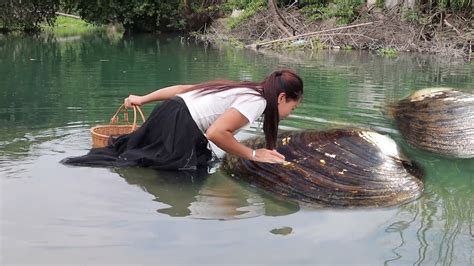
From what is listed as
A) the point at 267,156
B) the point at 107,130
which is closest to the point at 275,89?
the point at 267,156

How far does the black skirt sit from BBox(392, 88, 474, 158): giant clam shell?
81.3 inches

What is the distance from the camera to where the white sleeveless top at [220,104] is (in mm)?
3697

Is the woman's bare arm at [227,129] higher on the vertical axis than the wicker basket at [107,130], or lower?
higher

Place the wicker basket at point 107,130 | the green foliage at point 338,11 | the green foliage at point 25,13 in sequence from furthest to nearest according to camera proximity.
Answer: the green foliage at point 25,13
the green foliage at point 338,11
the wicker basket at point 107,130

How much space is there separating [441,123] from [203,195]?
2497 millimetres

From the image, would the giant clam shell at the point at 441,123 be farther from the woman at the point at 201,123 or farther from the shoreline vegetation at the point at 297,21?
the shoreline vegetation at the point at 297,21

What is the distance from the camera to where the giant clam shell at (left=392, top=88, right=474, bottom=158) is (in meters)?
5.02

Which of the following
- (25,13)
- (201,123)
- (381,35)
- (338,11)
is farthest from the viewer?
(25,13)

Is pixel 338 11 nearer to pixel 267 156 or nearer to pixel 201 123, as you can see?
pixel 201 123

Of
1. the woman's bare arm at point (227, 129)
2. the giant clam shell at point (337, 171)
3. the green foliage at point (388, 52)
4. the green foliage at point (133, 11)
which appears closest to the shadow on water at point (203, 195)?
the giant clam shell at point (337, 171)

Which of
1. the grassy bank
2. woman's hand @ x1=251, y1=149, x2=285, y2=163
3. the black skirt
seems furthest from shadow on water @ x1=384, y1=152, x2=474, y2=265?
the grassy bank

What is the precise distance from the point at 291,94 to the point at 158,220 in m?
1.14

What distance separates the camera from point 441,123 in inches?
208

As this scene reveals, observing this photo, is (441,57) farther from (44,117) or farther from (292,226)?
(292,226)
